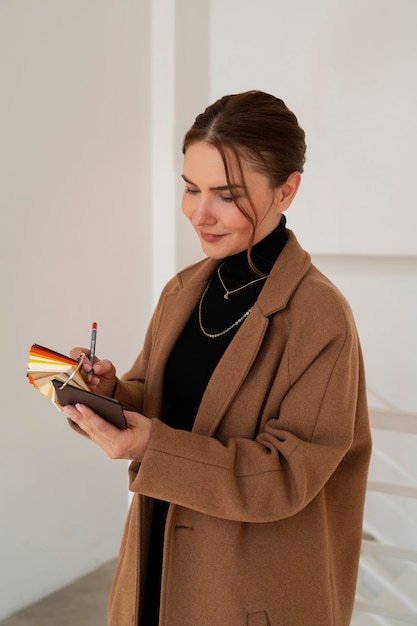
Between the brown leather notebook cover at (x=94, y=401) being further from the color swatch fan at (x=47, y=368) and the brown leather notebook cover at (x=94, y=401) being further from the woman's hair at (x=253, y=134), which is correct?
the woman's hair at (x=253, y=134)

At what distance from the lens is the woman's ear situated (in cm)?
147

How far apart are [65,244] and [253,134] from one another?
5.98 feet

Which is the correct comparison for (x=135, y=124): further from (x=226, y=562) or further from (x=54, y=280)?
(x=226, y=562)

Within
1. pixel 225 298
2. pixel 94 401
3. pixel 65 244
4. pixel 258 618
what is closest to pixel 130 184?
pixel 65 244

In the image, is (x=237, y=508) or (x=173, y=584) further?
(x=173, y=584)

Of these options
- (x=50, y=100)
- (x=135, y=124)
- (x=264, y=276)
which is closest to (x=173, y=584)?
(x=264, y=276)

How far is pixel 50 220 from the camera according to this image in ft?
9.89

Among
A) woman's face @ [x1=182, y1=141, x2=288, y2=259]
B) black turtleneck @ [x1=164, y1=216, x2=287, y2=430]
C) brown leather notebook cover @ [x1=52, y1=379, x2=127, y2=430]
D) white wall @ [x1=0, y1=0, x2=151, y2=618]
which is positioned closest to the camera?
brown leather notebook cover @ [x1=52, y1=379, x2=127, y2=430]

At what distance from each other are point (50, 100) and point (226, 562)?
211 cm

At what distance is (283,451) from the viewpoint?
1346mm

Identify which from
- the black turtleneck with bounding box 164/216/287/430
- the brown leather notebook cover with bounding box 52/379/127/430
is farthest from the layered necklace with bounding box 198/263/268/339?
the brown leather notebook cover with bounding box 52/379/127/430

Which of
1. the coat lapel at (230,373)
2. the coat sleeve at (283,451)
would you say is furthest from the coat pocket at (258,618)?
the coat lapel at (230,373)

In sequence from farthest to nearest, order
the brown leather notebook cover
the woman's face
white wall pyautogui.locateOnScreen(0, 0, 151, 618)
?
white wall pyautogui.locateOnScreen(0, 0, 151, 618), the woman's face, the brown leather notebook cover

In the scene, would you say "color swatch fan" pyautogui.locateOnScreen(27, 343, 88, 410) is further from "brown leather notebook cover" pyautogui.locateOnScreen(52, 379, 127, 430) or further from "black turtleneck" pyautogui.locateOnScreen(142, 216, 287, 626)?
"black turtleneck" pyautogui.locateOnScreen(142, 216, 287, 626)
